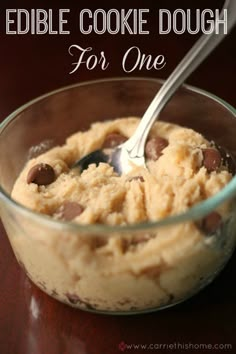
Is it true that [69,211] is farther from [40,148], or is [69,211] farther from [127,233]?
[40,148]

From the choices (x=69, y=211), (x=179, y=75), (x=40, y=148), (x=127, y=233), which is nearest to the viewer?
(x=127, y=233)

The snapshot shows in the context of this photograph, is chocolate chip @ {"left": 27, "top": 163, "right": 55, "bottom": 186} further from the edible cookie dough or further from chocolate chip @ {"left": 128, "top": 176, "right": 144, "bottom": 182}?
chocolate chip @ {"left": 128, "top": 176, "right": 144, "bottom": 182}

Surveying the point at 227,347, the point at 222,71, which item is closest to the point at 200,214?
the point at 227,347

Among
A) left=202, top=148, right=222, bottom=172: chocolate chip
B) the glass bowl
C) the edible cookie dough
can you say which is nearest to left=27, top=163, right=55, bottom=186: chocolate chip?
the edible cookie dough

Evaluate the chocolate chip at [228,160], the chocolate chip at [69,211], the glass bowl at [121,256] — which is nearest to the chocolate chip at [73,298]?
the glass bowl at [121,256]

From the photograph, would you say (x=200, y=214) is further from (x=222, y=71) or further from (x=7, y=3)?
(x=7, y=3)

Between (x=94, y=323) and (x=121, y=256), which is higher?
(x=121, y=256)

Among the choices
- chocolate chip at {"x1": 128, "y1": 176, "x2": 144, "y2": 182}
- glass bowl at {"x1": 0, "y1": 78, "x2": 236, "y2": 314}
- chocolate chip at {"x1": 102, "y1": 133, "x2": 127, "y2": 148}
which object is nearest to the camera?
glass bowl at {"x1": 0, "y1": 78, "x2": 236, "y2": 314}

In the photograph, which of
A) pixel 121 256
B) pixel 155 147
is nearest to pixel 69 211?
pixel 121 256
